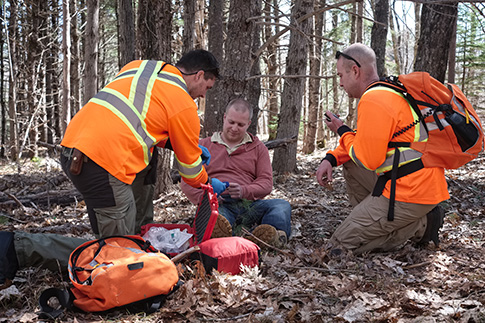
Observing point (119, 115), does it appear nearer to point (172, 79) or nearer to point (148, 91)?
point (148, 91)

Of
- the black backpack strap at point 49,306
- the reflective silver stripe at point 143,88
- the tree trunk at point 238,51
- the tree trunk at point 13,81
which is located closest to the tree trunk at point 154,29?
the tree trunk at point 238,51

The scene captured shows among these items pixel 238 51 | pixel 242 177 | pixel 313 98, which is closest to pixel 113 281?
pixel 242 177

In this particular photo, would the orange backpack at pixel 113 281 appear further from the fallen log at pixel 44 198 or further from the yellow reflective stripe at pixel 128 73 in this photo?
the fallen log at pixel 44 198

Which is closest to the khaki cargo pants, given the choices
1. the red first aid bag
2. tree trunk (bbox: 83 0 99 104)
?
the red first aid bag

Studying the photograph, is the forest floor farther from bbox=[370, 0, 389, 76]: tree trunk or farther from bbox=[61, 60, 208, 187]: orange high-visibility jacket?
bbox=[370, 0, 389, 76]: tree trunk

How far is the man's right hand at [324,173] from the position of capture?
4227mm

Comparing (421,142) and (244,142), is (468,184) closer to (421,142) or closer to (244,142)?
(421,142)

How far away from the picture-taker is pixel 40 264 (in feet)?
10.8

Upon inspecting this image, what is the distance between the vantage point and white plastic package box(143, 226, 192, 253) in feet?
12.0

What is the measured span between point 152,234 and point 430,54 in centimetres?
592

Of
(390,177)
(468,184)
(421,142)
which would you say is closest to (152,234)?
(390,177)

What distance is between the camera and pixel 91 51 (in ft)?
24.2

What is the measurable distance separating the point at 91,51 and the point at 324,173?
5271 millimetres

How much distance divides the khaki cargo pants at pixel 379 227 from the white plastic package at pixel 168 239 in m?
1.51
